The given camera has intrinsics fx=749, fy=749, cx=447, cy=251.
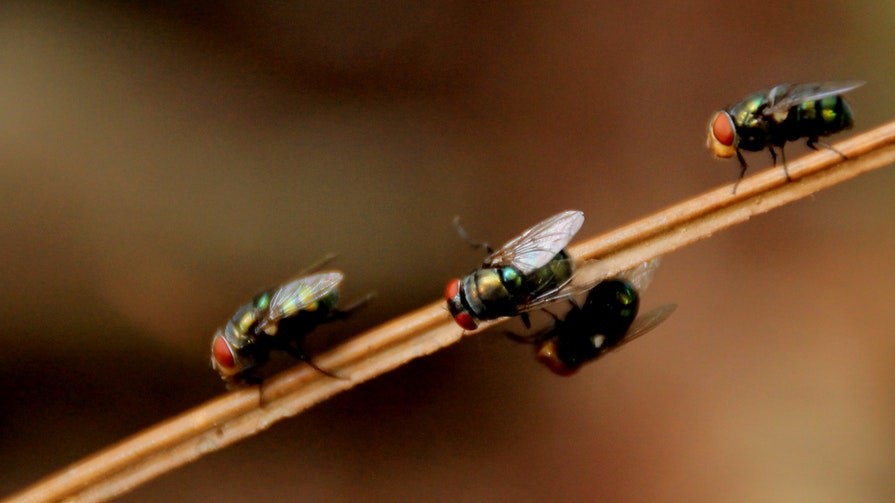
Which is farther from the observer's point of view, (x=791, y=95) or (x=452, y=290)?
(x=791, y=95)

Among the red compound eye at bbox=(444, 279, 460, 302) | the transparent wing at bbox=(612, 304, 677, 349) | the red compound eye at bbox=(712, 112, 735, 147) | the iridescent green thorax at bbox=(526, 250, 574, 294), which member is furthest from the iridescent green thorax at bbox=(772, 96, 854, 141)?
the red compound eye at bbox=(444, 279, 460, 302)

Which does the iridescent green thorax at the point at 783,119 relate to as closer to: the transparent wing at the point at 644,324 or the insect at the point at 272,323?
the transparent wing at the point at 644,324

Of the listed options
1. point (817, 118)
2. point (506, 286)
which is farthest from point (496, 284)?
point (817, 118)

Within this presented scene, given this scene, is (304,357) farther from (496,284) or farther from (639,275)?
(639,275)

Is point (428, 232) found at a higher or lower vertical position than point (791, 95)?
higher

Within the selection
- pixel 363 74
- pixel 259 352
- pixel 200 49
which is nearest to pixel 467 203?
pixel 363 74

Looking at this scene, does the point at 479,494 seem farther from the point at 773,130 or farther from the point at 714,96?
the point at 714,96

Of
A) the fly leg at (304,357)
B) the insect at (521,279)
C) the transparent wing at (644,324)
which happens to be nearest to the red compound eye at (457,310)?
the insect at (521,279)
